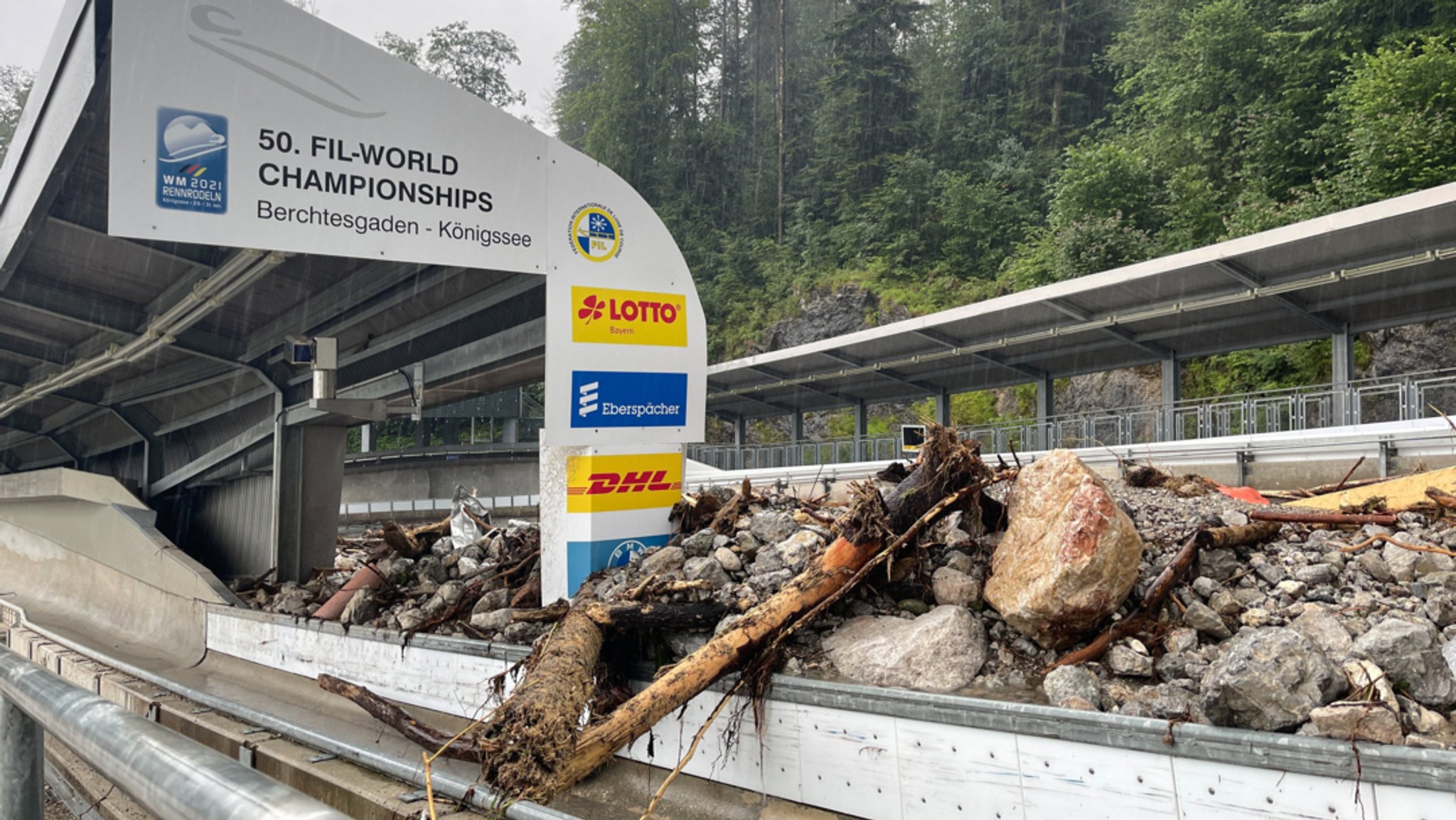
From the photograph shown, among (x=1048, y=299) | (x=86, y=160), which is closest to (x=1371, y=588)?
(x=86, y=160)

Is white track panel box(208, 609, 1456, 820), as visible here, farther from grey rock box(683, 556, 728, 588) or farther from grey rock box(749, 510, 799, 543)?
grey rock box(749, 510, 799, 543)

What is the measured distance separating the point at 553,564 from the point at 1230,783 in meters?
5.47

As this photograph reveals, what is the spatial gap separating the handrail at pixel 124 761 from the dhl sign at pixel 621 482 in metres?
5.88

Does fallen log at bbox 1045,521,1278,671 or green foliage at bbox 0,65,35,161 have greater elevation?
green foliage at bbox 0,65,35,161

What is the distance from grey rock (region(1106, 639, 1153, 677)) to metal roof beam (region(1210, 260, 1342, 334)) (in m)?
10.9

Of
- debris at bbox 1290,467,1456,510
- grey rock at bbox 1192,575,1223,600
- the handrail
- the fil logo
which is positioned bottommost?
grey rock at bbox 1192,575,1223,600

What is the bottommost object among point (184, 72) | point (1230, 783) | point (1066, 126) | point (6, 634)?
point (6, 634)

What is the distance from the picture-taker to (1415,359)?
24.5 meters

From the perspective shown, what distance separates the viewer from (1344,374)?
1455cm

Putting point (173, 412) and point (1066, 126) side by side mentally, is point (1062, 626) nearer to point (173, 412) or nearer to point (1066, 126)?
point (173, 412)

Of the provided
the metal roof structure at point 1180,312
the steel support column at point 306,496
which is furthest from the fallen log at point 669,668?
the metal roof structure at point 1180,312

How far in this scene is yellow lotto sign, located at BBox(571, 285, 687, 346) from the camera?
8.09 metres

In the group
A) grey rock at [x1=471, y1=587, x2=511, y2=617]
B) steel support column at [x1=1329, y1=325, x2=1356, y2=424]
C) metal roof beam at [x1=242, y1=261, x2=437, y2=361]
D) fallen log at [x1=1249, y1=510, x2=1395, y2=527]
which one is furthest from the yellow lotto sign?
steel support column at [x1=1329, y1=325, x2=1356, y2=424]

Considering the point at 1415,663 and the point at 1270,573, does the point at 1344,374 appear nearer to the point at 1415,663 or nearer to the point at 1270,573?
the point at 1270,573
